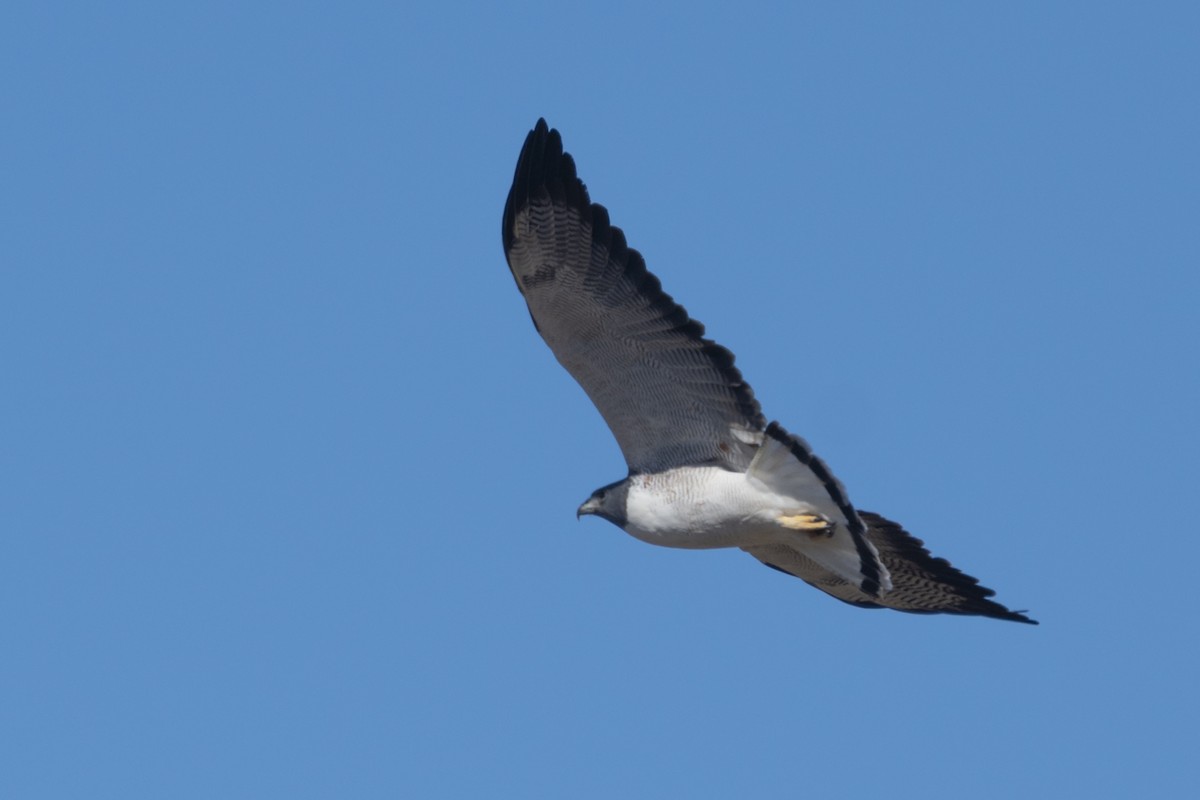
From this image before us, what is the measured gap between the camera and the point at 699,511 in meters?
13.3

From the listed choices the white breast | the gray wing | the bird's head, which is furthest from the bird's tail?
the bird's head

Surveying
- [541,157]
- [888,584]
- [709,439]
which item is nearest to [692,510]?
[709,439]

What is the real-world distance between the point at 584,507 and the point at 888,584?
2.29 metres

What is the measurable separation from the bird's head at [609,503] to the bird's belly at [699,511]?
0.25 feet

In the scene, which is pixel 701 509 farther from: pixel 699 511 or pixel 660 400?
pixel 660 400

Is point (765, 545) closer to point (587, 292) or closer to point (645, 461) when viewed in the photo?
point (645, 461)

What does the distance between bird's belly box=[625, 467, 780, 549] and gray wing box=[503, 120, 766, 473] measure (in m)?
0.25

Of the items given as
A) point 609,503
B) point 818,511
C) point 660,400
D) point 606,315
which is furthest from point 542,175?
point 818,511

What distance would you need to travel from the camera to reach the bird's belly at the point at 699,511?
1323 centimetres

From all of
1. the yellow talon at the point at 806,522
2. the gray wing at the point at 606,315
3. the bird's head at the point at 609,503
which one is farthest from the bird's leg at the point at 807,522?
the bird's head at the point at 609,503

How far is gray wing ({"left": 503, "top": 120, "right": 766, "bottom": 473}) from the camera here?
13.1 m

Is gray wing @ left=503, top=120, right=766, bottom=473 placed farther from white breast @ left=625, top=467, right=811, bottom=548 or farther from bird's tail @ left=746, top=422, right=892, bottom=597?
bird's tail @ left=746, top=422, right=892, bottom=597

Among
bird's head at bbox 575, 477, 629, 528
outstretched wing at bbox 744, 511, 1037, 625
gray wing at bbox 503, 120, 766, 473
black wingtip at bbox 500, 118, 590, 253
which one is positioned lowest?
outstretched wing at bbox 744, 511, 1037, 625

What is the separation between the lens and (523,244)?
43.1 ft
